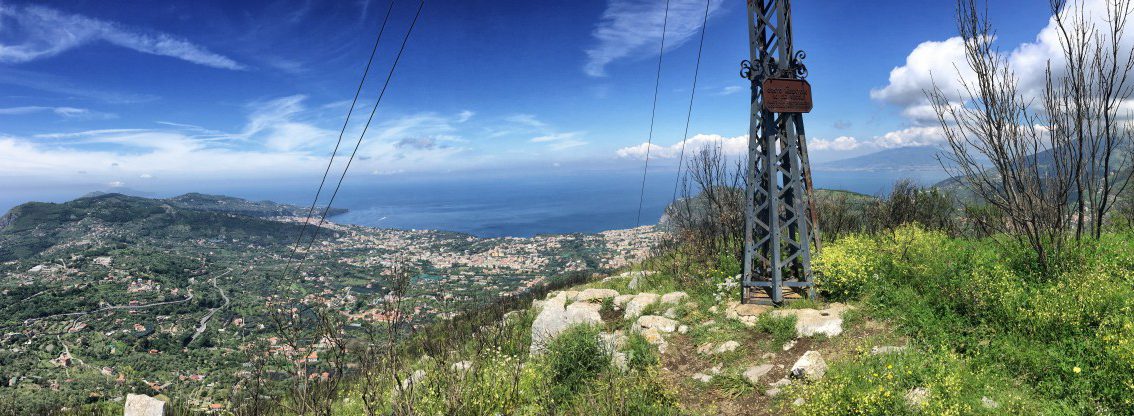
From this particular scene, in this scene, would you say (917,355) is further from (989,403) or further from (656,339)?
(656,339)

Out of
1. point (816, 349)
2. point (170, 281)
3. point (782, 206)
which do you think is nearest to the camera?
point (816, 349)

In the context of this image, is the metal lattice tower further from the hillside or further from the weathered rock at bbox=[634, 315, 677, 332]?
the hillside

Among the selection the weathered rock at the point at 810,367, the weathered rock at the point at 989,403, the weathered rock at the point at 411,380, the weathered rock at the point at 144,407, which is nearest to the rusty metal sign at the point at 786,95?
the weathered rock at the point at 810,367

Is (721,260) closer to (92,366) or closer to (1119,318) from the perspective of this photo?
(1119,318)

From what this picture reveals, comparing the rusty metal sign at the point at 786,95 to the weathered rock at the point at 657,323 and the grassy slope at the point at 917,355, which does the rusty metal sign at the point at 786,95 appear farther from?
the weathered rock at the point at 657,323

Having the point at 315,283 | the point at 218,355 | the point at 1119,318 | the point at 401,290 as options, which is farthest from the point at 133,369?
the point at 1119,318

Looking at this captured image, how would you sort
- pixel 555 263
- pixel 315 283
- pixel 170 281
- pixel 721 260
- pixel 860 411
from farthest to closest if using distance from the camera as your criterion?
pixel 555 263 < pixel 170 281 < pixel 315 283 < pixel 721 260 < pixel 860 411
